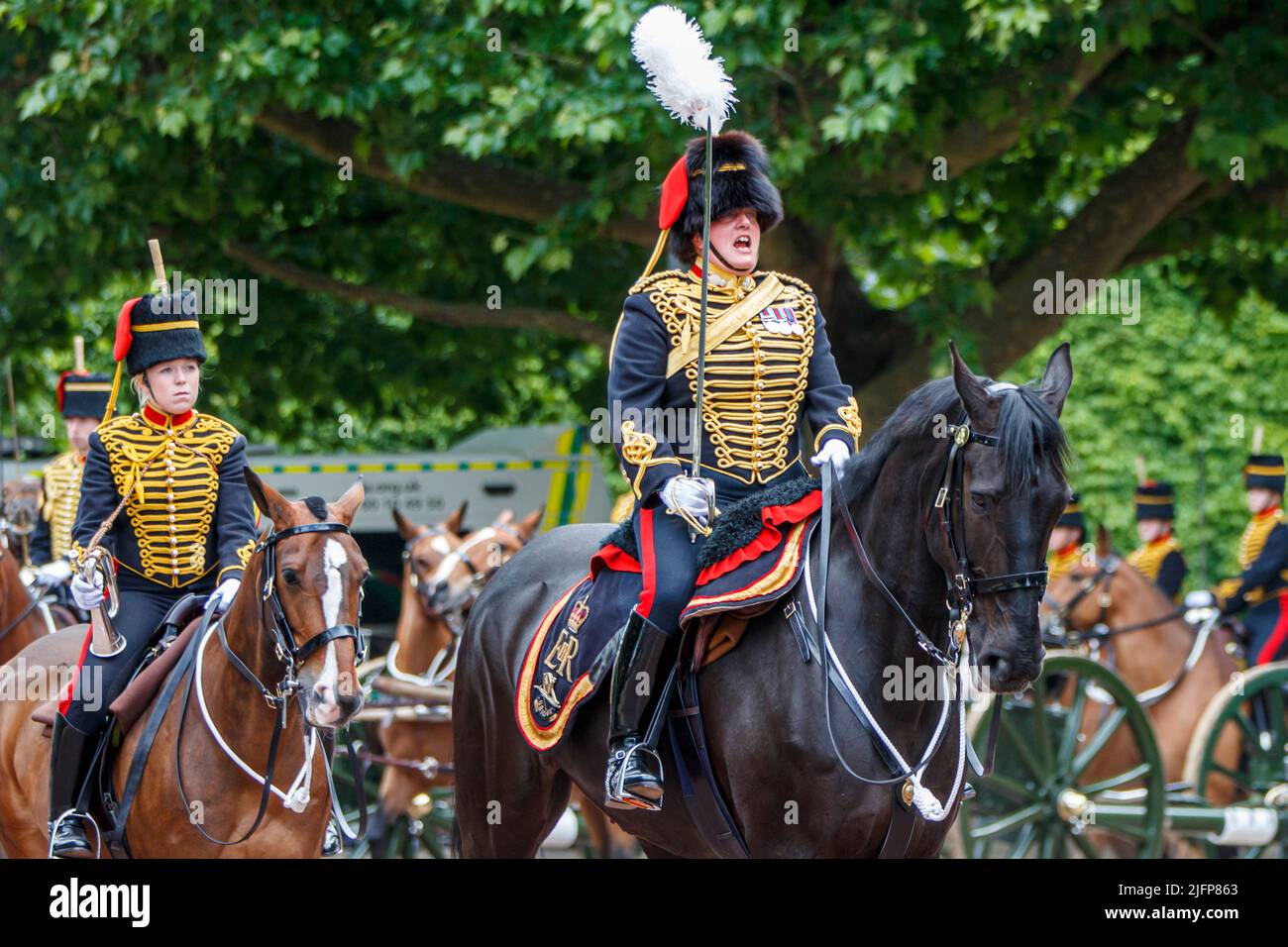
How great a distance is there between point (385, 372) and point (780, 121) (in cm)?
486

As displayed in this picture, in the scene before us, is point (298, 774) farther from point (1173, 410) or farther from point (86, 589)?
point (1173, 410)

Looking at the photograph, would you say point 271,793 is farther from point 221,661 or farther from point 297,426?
point 297,426

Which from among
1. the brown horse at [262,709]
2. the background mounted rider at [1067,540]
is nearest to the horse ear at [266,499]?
the brown horse at [262,709]

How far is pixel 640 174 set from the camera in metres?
10.2

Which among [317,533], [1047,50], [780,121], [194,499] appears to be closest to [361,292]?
[780,121]

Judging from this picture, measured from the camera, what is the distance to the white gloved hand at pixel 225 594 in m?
6.50

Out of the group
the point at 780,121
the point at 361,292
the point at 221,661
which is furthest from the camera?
the point at 361,292

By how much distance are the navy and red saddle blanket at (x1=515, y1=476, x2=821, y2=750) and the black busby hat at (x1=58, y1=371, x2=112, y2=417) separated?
16.7ft

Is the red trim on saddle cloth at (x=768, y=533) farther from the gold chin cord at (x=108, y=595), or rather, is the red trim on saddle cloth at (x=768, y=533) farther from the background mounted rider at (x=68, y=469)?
the background mounted rider at (x=68, y=469)

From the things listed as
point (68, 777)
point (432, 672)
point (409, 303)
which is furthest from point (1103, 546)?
point (68, 777)

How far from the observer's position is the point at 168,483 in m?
6.63

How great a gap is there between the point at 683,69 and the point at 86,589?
2683 mm

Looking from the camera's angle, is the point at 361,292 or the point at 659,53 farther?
the point at 361,292

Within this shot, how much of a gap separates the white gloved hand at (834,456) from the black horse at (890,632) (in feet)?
0.17
